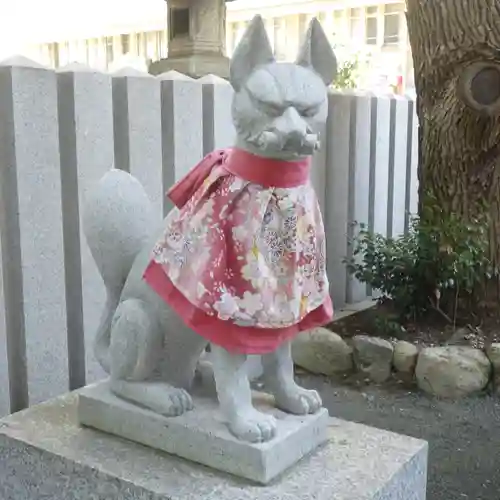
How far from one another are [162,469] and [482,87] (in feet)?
5.45

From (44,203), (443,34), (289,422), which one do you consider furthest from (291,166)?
(443,34)

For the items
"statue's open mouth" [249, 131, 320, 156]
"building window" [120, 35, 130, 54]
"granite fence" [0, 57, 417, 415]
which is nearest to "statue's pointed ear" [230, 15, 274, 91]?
"statue's open mouth" [249, 131, 320, 156]

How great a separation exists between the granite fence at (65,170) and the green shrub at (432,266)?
2.44 feet

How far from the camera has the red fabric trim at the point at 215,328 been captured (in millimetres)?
1002

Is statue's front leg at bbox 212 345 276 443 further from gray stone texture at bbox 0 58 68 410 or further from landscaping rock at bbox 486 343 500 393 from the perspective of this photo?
landscaping rock at bbox 486 343 500 393

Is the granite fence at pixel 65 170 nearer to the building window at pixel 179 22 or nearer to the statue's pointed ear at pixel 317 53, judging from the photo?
the statue's pointed ear at pixel 317 53

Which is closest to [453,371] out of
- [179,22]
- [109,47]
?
[179,22]

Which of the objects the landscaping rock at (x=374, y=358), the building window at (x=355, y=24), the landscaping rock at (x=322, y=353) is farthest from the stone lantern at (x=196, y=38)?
the building window at (x=355, y=24)

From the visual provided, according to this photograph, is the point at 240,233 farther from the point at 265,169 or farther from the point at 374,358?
the point at 374,358

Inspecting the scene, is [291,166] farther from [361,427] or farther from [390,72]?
[390,72]

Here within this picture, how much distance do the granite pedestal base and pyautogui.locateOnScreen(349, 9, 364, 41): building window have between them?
4.64 meters

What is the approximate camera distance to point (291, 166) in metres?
0.98

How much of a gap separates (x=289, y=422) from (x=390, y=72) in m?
4.54

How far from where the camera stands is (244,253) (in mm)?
982
